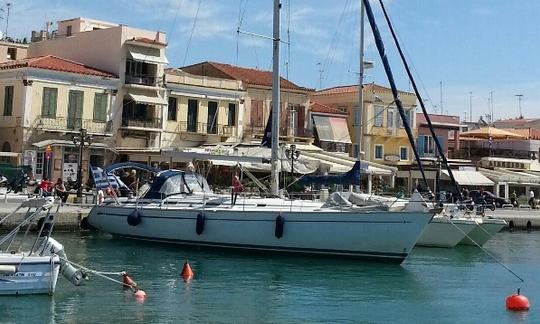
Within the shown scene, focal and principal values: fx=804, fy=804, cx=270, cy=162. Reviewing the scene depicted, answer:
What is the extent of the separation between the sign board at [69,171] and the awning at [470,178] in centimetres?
2697

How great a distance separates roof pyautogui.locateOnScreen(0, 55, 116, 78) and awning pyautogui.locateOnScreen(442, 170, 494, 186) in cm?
2576

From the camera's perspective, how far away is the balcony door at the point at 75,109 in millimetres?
48156

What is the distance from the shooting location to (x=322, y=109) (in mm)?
61625

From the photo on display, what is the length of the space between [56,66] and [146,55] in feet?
19.2

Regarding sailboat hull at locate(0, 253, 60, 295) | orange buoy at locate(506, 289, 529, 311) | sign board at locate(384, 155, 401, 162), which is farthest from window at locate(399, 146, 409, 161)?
sailboat hull at locate(0, 253, 60, 295)

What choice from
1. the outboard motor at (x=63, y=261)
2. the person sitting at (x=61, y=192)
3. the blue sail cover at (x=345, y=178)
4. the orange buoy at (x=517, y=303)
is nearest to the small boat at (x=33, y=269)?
the outboard motor at (x=63, y=261)

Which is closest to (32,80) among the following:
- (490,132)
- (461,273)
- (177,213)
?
(177,213)

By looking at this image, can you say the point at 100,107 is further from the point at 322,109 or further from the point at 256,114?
the point at 322,109

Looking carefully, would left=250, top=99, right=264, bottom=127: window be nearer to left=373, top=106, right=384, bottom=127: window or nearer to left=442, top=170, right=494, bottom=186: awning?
left=373, top=106, right=384, bottom=127: window

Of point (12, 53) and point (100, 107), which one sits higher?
point (12, 53)

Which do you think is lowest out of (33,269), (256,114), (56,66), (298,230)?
(33,269)

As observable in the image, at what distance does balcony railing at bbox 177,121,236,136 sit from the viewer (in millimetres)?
52781

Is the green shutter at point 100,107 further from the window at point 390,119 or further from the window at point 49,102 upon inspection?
the window at point 390,119

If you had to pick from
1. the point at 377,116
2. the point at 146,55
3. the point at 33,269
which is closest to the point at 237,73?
the point at 146,55
